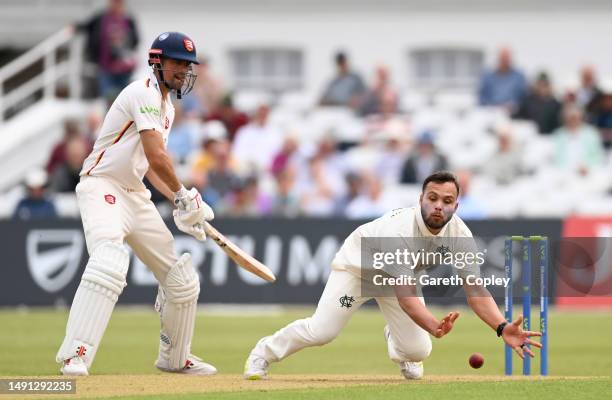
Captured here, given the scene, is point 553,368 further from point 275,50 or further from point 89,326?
point 275,50

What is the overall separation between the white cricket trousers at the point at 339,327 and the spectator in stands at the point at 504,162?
10386 millimetres

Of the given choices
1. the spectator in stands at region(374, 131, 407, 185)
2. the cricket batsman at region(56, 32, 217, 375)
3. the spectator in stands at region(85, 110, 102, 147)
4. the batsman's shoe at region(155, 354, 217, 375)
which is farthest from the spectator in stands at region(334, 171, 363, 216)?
the cricket batsman at region(56, 32, 217, 375)

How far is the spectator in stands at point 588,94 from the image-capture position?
1998 centimetres

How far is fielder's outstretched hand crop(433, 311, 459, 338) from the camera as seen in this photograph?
24.7 ft

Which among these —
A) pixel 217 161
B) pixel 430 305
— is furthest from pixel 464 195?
pixel 217 161

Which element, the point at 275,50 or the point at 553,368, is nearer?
the point at 553,368

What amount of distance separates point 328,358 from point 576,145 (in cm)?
Answer: 850

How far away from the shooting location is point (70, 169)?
1867cm

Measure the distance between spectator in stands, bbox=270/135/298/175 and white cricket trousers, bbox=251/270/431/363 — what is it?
32.9 feet

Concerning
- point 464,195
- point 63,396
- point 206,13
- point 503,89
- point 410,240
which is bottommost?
point 63,396

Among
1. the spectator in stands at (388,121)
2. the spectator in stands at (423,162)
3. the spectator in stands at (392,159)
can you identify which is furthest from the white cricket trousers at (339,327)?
the spectator in stands at (388,121)

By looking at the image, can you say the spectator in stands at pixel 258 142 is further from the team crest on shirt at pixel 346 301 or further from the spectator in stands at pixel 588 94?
the team crest on shirt at pixel 346 301

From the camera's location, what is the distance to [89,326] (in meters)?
8.71

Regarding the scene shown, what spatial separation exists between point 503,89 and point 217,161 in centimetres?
485
